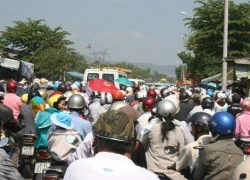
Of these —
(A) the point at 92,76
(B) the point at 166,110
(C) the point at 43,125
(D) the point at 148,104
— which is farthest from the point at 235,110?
(A) the point at 92,76

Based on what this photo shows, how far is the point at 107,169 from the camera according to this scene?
3084 millimetres

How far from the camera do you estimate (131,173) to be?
3.10 m

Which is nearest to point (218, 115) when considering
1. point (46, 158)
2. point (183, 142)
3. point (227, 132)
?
point (227, 132)

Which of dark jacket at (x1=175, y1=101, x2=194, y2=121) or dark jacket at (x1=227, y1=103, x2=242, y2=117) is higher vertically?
dark jacket at (x1=227, y1=103, x2=242, y2=117)

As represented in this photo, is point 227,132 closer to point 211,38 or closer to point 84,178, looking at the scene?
point 84,178

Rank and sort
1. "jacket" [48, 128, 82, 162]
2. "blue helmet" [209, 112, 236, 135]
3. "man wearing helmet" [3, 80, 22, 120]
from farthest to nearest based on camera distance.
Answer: "man wearing helmet" [3, 80, 22, 120]
"jacket" [48, 128, 82, 162]
"blue helmet" [209, 112, 236, 135]

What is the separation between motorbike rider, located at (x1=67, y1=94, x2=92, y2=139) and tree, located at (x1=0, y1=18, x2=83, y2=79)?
40.7 meters

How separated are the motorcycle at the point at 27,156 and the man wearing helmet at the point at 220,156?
5208 mm

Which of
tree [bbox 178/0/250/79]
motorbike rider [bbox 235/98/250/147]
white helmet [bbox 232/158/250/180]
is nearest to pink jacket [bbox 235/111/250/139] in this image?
motorbike rider [bbox 235/98/250/147]

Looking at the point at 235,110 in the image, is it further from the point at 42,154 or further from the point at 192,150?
the point at 192,150

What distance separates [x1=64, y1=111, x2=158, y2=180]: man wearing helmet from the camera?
310cm

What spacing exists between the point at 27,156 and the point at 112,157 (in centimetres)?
758

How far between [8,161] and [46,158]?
20.1ft

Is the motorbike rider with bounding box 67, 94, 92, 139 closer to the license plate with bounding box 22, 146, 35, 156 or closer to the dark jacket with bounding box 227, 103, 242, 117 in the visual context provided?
the license plate with bounding box 22, 146, 35, 156
